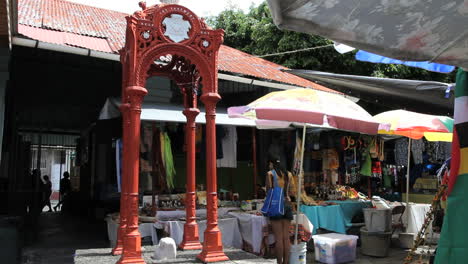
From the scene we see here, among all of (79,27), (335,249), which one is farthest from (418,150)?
(79,27)

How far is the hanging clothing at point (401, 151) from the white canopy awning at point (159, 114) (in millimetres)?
4420

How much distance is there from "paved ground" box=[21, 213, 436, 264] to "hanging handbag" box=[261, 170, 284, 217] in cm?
103

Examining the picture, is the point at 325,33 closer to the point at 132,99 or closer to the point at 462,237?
the point at 462,237

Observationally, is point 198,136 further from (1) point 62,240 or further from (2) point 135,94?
(2) point 135,94

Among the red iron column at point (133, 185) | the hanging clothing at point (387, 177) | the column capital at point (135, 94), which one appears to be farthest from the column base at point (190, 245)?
the hanging clothing at point (387, 177)

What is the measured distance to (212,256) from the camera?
191 inches

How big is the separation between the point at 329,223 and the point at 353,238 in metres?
1.05

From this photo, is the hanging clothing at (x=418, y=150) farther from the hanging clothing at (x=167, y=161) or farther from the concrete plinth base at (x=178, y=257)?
the concrete plinth base at (x=178, y=257)

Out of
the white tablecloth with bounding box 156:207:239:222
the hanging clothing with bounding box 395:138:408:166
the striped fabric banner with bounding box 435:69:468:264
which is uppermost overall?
the hanging clothing with bounding box 395:138:408:166

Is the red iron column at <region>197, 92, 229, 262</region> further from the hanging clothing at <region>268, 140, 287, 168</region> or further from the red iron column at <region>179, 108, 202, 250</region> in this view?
the hanging clothing at <region>268, 140, 287, 168</region>

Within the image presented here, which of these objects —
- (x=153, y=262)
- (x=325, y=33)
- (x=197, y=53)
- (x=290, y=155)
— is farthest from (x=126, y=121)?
(x=290, y=155)

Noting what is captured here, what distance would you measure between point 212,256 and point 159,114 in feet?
13.4

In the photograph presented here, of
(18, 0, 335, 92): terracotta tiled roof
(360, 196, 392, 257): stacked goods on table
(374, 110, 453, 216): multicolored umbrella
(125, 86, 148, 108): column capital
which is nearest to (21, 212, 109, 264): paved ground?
(125, 86, 148, 108): column capital

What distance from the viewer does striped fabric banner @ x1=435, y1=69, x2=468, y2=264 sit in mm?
1770
